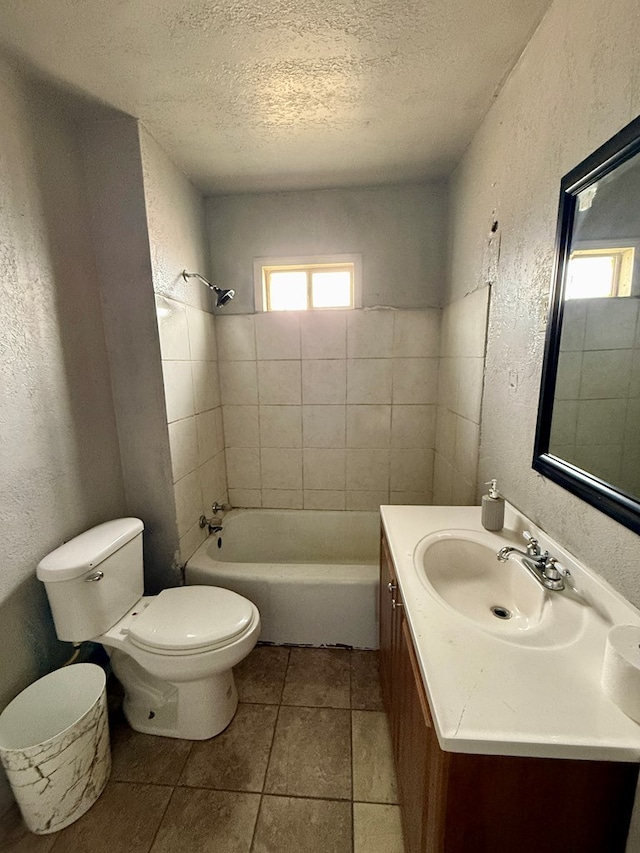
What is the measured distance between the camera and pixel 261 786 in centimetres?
120

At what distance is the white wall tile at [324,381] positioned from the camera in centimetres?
219

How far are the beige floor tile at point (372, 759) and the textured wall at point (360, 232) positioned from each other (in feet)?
6.71

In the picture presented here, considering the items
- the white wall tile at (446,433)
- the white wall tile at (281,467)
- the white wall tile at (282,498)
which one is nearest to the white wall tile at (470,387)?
the white wall tile at (446,433)

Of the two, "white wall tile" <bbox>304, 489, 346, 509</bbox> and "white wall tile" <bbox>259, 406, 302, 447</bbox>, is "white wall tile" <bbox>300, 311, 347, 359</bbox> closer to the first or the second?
"white wall tile" <bbox>259, 406, 302, 447</bbox>

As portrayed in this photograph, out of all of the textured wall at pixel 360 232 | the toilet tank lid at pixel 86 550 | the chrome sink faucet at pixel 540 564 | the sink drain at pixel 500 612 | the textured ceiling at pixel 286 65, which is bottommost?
the sink drain at pixel 500 612

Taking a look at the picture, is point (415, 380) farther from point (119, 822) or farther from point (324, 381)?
point (119, 822)

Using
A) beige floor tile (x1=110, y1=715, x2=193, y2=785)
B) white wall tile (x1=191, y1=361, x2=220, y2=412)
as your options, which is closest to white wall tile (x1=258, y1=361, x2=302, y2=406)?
white wall tile (x1=191, y1=361, x2=220, y2=412)

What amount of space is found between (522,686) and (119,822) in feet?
4.44

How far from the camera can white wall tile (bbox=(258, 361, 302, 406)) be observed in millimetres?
2211

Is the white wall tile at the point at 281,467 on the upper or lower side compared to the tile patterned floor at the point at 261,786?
upper

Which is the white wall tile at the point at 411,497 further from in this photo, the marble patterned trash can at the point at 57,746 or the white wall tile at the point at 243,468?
the marble patterned trash can at the point at 57,746

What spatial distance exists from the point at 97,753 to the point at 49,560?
0.65 meters

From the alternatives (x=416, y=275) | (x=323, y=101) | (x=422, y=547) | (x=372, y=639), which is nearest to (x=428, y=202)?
(x=416, y=275)

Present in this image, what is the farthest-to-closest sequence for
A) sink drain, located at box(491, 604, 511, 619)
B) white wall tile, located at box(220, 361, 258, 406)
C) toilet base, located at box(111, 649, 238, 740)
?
white wall tile, located at box(220, 361, 258, 406) → toilet base, located at box(111, 649, 238, 740) → sink drain, located at box(491, 604, 511, 619)
